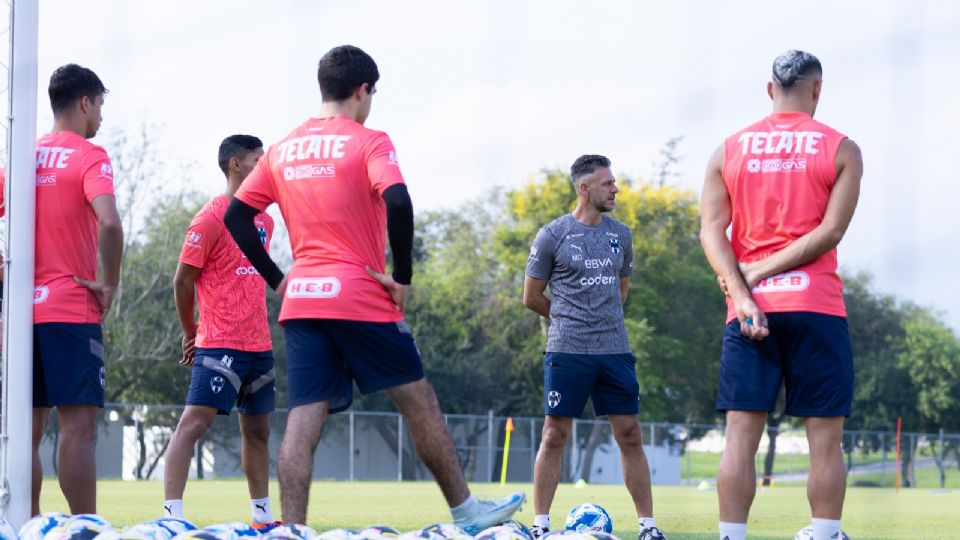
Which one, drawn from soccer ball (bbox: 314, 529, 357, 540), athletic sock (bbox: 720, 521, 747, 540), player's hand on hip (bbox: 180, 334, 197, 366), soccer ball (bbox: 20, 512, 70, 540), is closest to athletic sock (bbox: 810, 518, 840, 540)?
athletic sock (bbox: 720, 521, 747, 540)

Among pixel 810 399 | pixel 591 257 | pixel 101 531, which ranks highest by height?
pixel 591 257

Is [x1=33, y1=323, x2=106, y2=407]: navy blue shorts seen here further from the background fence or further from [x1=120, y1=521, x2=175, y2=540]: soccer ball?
the background fence

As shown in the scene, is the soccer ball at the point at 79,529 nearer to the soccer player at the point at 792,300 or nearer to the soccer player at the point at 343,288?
the soccer player at the point at 343,288

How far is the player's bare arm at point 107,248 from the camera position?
6.93 meters

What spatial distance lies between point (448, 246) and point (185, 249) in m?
50.3

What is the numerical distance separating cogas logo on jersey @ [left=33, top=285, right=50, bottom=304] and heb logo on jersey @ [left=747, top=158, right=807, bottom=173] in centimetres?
373

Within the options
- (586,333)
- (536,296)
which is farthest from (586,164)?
(586,333)

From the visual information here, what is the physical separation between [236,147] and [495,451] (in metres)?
36.0

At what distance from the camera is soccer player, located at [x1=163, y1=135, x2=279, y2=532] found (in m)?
8.27

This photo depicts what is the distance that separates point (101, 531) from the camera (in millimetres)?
5594

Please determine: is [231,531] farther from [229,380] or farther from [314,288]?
[229,380]

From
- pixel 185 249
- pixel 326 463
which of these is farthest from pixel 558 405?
pixel 326 463

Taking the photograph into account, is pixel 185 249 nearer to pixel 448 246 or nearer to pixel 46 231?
pixel 46 231

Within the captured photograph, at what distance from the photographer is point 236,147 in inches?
334
